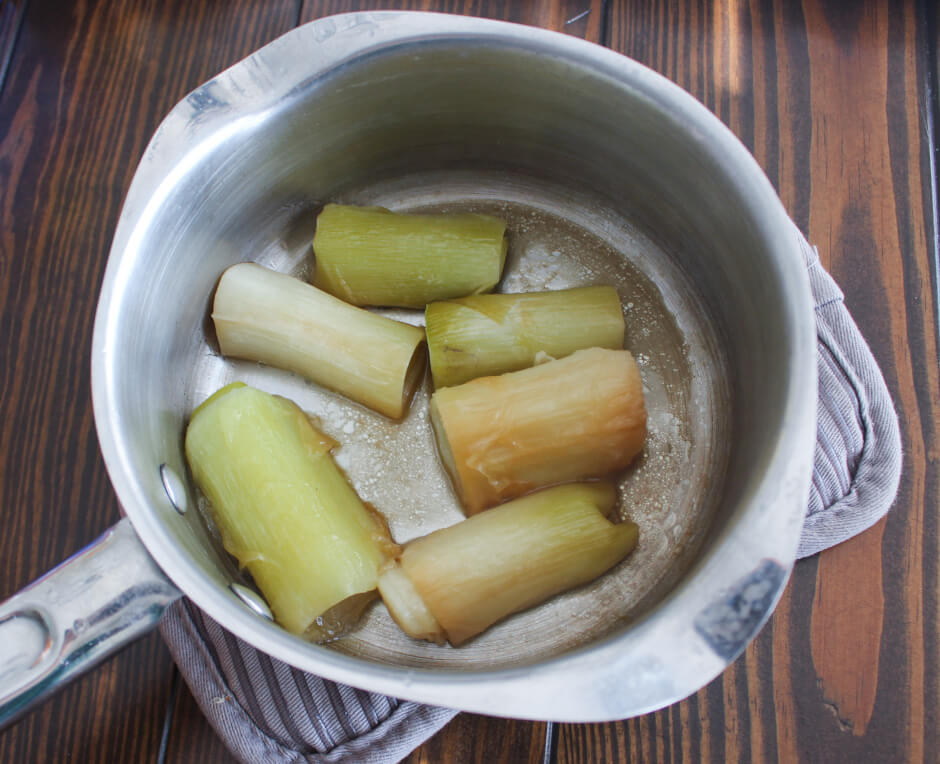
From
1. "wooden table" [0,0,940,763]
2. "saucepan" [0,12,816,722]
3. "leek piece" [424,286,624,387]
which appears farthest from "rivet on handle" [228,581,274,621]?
"leek piece" [424,286,624,387]

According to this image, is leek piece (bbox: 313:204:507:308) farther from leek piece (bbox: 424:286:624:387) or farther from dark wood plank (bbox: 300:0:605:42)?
dark wood plank (bbox: 300:0:605:42)

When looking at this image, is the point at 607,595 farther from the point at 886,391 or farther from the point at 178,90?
the point at 178,90

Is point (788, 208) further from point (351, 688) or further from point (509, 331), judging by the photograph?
point (351, 688)

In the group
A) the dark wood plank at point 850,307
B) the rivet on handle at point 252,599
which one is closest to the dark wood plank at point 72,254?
the rivet on handle at point 252,599

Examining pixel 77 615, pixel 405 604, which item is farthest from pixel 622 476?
pixel 77 615

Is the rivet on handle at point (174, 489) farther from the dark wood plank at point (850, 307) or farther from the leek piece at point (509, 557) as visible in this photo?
the dark wood plank at point (850, 307)

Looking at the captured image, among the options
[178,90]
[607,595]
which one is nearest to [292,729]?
[607,595]
